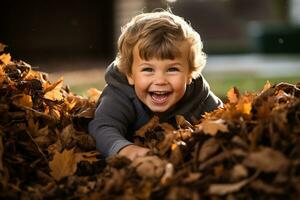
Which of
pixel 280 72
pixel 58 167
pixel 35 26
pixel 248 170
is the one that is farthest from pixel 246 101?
pixel 35 26

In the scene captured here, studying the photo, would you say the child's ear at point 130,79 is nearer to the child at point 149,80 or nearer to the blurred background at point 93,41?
the child at point 149,80

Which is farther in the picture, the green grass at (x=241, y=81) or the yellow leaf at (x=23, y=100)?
the green grass at (x=241, y=81)

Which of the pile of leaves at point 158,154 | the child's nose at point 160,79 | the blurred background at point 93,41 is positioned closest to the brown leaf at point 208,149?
the pile of leaves at point 158,154

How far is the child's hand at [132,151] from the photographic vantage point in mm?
3337

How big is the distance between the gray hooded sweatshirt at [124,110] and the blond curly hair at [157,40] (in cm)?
11

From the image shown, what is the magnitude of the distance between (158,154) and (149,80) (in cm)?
87

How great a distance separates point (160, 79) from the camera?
3949 mm

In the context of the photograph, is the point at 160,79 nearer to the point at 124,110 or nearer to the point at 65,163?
the point at 124,110

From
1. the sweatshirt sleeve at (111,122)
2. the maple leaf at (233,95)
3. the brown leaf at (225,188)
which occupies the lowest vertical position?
the sweatshirt sleeve at (111,122)

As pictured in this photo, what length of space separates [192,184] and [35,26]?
20778 mm

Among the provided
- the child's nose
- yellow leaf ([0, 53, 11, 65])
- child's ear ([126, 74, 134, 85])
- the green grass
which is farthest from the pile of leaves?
the green grass

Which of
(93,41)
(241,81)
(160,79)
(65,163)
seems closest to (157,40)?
(160,79)

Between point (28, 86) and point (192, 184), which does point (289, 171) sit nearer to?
point (192, 184)

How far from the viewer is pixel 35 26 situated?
23.0m
